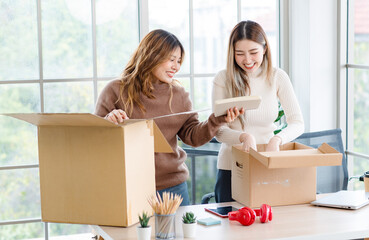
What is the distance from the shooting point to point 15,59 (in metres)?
3.24

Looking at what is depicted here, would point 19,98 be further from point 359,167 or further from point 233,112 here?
point 359,167

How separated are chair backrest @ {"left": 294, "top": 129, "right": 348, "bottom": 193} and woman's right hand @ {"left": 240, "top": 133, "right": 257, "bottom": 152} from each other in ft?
2.87

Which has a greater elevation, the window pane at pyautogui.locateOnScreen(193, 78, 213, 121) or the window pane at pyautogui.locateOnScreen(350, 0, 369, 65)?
the window pane at pyautogui.locateOnScreen(350, 0, 369, 65)

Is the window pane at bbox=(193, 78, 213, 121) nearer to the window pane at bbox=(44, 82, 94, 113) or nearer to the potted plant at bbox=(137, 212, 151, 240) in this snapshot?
the window pane at bbox=(44, 82, 94, 113)

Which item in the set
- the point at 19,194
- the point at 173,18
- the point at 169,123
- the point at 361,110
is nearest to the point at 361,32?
the point at 361,110

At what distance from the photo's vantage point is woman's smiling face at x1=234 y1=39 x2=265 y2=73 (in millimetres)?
2584

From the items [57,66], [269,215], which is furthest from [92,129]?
[57,66]

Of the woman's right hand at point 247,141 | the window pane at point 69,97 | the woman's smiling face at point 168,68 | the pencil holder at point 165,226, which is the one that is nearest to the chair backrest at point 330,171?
the woman's right hand at point 247,141

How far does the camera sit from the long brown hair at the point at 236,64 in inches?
102

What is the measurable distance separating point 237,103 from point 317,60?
1451 mm

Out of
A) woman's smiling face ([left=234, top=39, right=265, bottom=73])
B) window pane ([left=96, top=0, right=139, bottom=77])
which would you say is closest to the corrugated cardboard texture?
woman's smiling face ([left=234, top=39, right=265, bottom=73])

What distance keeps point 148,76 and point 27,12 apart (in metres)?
1.09

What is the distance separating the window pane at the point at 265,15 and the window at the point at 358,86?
0.49 meters

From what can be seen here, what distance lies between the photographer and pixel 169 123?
2.58 meters
